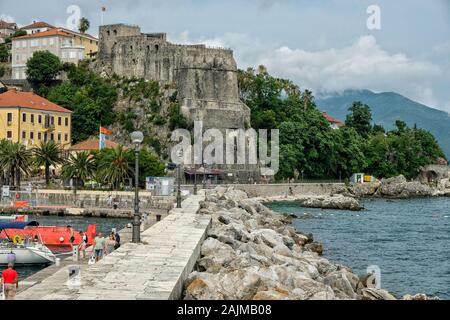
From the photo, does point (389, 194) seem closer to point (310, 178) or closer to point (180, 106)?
point (310, 178)

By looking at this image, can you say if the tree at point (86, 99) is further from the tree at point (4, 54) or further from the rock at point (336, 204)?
the rock at point (336, 204)

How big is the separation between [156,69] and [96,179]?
34.6 metres

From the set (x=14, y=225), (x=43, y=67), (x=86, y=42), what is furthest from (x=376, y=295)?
(x=86, y=42)

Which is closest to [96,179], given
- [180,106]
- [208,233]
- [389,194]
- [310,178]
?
[180,106]

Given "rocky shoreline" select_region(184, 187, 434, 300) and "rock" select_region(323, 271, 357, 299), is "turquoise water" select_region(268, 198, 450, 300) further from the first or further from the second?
"rock" select_region(323, 271, 357, 299)

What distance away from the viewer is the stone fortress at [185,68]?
308ft

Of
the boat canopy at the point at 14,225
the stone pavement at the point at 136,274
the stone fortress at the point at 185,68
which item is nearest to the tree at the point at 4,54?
the stone fortress at the point at 185,68

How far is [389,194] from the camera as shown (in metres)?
101

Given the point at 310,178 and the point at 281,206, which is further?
the point at 310,178

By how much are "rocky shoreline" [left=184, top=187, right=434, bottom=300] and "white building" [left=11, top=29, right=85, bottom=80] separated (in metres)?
70.2

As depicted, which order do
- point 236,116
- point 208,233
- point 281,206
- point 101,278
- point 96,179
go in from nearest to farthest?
point 101,278
point 208,233
point 96,179
point 281,206
point 236,116

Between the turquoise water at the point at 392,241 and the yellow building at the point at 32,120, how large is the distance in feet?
91.3

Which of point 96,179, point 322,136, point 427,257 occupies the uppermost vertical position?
point 322,136

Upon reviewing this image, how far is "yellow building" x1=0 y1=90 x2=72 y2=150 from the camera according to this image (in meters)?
79.6
